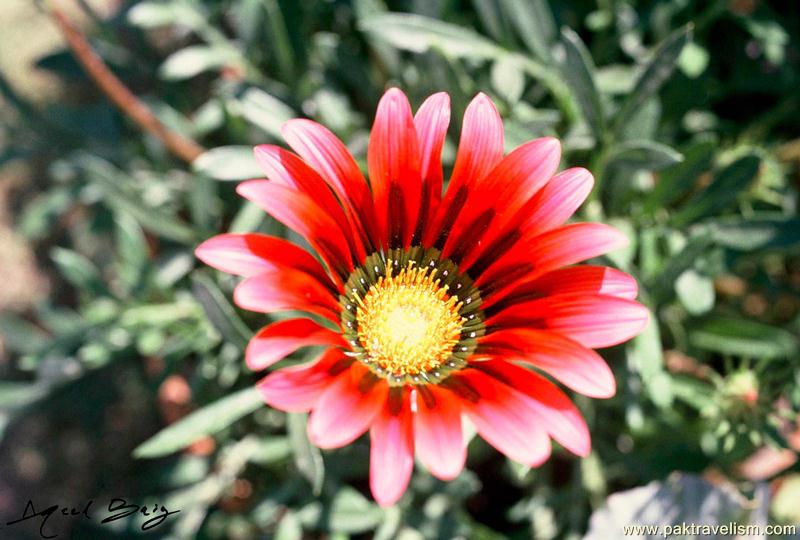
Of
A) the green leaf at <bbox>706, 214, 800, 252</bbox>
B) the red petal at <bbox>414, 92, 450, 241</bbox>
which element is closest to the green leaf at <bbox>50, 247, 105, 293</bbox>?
the red petal at <bbox>414, 92, 450, 241</bbox>

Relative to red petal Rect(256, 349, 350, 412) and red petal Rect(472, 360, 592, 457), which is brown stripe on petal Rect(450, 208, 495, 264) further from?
red petal Rect(256, 349, 350, 412)

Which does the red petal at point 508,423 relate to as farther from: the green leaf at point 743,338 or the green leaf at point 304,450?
the green leaf at point 743,338

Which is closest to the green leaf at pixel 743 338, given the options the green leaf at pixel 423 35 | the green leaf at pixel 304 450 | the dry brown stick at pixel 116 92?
the green leaf at pixel 423 35

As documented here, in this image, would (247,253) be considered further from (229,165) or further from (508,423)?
(229,165)

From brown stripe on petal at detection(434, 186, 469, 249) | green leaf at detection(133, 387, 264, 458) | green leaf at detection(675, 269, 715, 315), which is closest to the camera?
brown stripe on petal at detection(434, 186, 469, 249)

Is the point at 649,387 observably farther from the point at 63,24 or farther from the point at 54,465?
the point at 54,465

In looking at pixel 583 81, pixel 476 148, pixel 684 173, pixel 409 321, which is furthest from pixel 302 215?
pixel 684 173

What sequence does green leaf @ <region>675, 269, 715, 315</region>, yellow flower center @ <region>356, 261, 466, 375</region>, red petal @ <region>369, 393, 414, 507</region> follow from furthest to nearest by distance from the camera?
1. green leaf @ <region>675, 269, 715, 315</region>
2. yellow flower center @ <region>356, 261, 466, 375</region>
3. red petal @ <region>369, 393, 414, 507</region>
